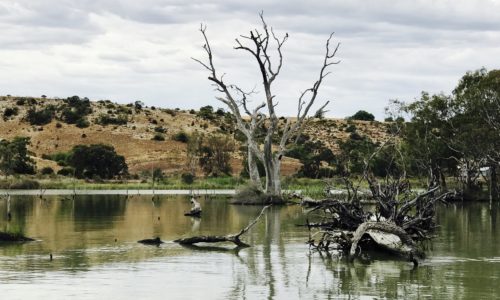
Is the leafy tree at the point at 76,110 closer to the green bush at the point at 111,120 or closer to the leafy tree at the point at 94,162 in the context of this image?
the green bush at the point at 111,120

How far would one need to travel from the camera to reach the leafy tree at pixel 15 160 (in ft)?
277

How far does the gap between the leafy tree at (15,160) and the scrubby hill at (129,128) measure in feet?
12.5

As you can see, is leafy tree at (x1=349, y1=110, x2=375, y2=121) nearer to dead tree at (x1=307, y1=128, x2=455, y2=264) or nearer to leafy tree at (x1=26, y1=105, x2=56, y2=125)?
leafy tree at (x1=26, y1=105, x2=56, y2=125)

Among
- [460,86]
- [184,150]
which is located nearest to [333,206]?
[460,86]

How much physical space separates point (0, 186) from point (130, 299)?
209 feet

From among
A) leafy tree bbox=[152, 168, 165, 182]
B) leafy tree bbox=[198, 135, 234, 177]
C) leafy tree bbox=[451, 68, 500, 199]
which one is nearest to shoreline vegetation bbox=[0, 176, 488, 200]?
leafy tree bbox=[152, 168, 165, 182]

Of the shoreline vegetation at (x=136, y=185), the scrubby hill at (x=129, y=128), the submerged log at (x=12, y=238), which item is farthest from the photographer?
the scrubby hill at (x=129, y=128)

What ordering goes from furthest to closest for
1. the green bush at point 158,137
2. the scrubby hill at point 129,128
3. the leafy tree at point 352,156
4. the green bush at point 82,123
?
the green bush at point 82,123, the green bush at point 158,137, the scrubby hill at point 129,128, the leafy tree at point 352,156

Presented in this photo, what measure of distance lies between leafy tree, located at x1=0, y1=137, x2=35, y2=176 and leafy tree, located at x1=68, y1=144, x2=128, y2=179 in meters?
4.47

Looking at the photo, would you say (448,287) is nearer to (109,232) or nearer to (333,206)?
(333,206)

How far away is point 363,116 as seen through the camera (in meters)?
159

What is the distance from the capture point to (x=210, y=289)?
2306 cm

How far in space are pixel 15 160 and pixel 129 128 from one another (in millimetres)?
37924

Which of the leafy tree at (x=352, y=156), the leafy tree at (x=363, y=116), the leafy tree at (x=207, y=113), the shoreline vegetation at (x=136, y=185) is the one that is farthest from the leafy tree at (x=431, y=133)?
the leafy tree at (x=363, y=116)
